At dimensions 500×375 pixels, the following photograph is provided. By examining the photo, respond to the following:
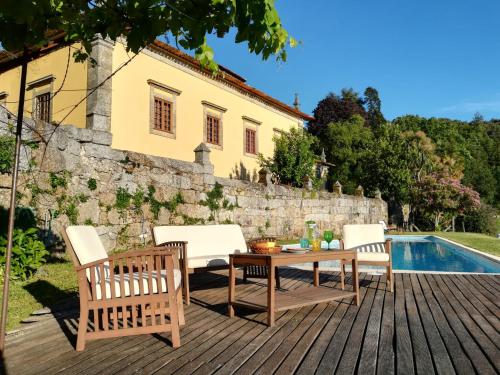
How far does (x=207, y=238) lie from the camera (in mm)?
5332

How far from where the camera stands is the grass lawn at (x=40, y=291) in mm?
4132

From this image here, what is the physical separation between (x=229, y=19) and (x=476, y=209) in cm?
2311

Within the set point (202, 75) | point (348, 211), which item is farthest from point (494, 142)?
point (202, 75)

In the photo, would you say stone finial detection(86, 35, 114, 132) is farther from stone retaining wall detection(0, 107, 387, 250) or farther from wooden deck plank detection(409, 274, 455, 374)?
wooden deck plank detection(409, 274, 455, 374)

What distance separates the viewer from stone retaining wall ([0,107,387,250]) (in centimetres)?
676

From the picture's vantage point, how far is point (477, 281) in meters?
5.53

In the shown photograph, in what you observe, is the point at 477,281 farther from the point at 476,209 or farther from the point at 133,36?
the point at 476,209

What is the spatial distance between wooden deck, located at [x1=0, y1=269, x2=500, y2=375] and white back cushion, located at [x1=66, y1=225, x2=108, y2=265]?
62 centimetres

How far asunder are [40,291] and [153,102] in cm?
901

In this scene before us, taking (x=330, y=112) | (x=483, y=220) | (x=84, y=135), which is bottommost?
(x=483, y=220)

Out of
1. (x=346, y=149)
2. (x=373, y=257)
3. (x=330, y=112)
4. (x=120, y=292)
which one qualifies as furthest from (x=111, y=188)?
(x=330, y=112)

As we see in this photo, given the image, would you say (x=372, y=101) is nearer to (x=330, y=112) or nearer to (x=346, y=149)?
(x=330, y=112)

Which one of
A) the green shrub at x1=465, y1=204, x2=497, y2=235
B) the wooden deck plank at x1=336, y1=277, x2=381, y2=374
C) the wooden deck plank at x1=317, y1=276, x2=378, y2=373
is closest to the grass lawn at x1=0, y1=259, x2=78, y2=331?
the wooden deck plank at x1=317, y1=276, x2=378, y2=373

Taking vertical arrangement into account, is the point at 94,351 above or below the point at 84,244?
below
